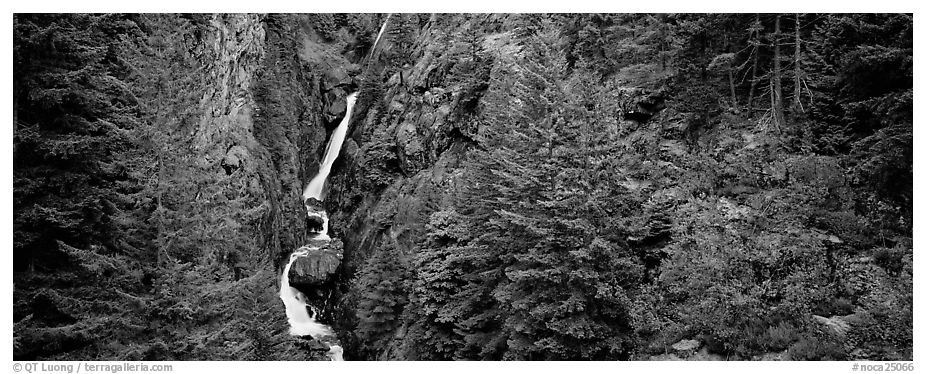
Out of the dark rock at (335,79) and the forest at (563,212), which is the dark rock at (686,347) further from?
the dark rock at (335,79)

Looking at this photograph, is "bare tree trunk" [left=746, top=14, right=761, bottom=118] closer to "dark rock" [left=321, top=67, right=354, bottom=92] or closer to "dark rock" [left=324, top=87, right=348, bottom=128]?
"dark rock" [left=324, top=87, right=348, bottom=128]

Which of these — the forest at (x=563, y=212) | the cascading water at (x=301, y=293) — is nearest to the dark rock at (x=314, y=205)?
the cascading water at (x=301, y=293)

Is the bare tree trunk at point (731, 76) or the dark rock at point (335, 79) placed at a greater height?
the bare tree trunk at point (731, 76)

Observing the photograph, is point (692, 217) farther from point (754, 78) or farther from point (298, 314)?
point (298, 314)

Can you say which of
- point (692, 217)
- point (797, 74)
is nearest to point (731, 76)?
point (797, 74)

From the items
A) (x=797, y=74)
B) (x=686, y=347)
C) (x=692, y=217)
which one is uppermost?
(x=797, y=74)

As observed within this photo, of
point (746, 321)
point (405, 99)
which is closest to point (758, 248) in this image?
point (746, 321)

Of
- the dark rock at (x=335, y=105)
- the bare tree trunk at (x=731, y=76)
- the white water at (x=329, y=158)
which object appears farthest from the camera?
the dark rock at (x=335, y=105)
